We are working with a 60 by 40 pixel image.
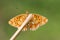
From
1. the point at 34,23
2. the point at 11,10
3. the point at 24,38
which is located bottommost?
the point at 34,23

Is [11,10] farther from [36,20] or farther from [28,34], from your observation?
[36,20]

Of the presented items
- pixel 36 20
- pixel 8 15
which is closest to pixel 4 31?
pixel 8 15

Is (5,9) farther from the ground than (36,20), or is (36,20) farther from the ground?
(5,9)

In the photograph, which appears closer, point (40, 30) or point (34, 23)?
point (34, 23)

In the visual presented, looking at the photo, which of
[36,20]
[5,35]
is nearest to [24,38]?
[5,35]

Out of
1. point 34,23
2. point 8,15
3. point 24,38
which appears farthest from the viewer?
point 8,15

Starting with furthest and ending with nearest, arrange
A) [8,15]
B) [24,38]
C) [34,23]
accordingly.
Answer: [8,15] → [24,38] → [34,23]
